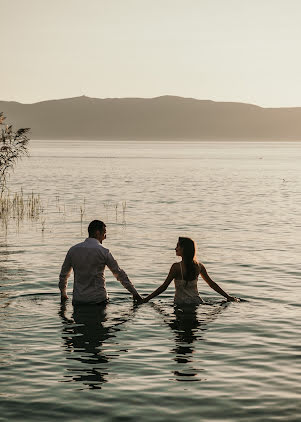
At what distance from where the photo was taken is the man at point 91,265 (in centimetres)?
1375

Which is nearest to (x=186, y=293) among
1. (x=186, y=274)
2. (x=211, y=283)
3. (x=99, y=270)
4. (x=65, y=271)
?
(x=211, y=283)

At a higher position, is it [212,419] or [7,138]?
[7,138]

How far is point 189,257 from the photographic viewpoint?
14219 millimetres

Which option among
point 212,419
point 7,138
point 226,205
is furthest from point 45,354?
point 226,205

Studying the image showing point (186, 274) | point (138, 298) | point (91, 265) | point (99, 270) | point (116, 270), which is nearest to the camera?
point (91, 265)

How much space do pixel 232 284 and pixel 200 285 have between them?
96 centimetres

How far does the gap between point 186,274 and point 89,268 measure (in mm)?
2037

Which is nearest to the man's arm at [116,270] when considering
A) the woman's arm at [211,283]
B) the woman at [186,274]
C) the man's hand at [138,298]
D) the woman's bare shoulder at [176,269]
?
the man's hand at [138,298]

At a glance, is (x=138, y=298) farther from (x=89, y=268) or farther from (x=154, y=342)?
(x=154, y=342)

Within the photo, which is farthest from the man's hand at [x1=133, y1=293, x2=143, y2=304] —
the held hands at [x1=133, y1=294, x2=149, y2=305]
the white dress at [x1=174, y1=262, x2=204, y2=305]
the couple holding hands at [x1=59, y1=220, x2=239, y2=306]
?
the white dress at [x1=174, y1=262, x2=204, y2=305]

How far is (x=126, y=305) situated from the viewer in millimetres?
15953

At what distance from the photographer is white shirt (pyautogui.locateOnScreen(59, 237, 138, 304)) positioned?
45.2 feet

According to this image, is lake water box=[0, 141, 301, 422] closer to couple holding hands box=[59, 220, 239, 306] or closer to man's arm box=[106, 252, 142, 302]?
couple holding hands box=[59, 220, 239, 306]

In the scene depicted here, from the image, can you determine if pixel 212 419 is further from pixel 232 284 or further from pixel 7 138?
pixel 7 138
